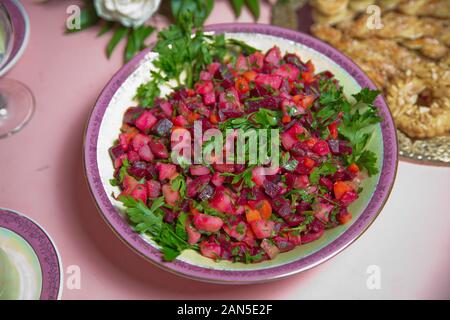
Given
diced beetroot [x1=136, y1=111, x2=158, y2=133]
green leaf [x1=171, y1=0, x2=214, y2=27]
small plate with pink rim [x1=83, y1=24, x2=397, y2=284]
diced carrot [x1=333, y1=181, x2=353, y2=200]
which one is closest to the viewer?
small plate with pink rim [x1=83, y1=24, x2=397, y2=284]

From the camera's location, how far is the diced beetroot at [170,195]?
4.14ft

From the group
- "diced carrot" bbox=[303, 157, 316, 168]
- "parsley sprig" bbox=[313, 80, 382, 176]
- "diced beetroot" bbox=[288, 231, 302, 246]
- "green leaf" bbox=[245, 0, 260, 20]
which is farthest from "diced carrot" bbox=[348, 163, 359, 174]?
"green leaf" bbox=[245, 0, 260, 20]

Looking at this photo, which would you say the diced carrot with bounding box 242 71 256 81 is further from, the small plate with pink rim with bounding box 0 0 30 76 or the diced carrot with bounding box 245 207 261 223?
the small plate with pink rim with bounding box 0 0 30 76

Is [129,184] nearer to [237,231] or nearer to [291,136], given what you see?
[237,231]

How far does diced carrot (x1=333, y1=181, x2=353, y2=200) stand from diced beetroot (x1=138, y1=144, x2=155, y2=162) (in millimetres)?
472

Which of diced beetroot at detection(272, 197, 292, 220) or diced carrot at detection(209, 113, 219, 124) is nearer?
diced beetroot at detection(272, 197, 292, 220)

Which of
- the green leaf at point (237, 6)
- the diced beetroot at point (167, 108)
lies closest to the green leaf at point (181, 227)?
the diced beetroot at point (167, 108)

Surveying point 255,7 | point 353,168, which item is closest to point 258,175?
point 353,168

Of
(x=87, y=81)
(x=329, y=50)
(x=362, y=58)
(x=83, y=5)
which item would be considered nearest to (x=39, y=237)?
(x=87, y=81)

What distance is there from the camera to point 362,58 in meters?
1.62

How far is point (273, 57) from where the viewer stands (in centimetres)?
145

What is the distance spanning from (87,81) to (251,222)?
83 centimetres

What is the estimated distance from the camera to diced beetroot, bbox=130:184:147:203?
1.26 meters

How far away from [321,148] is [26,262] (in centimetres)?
83
